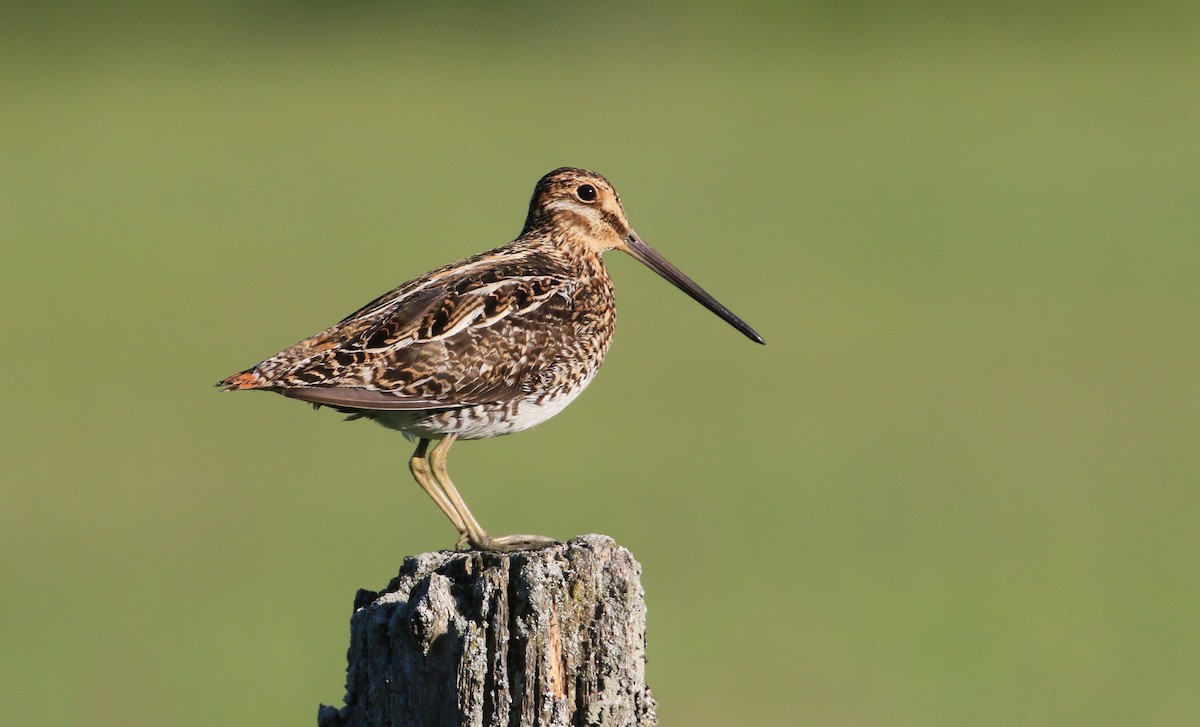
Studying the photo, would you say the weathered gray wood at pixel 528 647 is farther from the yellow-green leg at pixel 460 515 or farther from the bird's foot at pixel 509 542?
the yellow-green leg at pixel 460 515

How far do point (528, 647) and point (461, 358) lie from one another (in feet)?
6.01

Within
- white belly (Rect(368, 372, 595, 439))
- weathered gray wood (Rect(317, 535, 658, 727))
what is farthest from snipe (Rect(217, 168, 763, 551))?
weathered gray wood (Rect(317, 535, 658, 727))

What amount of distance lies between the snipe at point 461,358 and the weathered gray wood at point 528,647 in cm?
115

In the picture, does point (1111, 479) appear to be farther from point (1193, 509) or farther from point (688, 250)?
point (688, 250)

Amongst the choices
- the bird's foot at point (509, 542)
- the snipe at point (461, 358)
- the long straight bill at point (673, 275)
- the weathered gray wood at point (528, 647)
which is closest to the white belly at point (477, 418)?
the snipe at point (461, 358)

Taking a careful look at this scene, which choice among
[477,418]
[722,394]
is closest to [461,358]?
[477,418]

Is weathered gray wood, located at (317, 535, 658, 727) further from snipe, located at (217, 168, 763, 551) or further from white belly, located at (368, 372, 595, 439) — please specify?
white belly, located at (368, 372, 595, 439)

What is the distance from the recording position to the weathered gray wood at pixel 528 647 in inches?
166

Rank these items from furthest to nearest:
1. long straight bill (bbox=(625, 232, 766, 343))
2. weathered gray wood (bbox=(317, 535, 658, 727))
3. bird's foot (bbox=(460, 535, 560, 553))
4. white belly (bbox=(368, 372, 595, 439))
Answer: long straight bill (bbox=(625, 232, 766, 343)) → white belly (bbox=(368, 372, 595, 439)) → bird's foot (bbox=(460, 535, 560, 553)) → weathered gray wood (bbox=(317, 535, 658, 727))

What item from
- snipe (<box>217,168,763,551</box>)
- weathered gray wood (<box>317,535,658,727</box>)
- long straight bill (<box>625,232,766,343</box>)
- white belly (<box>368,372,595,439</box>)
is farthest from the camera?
long straight bill (<box>625,232,766,343</box>)

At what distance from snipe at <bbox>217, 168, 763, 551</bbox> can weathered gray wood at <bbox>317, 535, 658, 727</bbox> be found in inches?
45.2

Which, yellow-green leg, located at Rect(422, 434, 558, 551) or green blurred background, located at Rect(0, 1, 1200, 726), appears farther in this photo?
green blurred background, located at Rect(0, 1, 1200, 726)

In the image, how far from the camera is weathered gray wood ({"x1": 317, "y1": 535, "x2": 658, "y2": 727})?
422 centimetres

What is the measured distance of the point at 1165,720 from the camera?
1070cm
